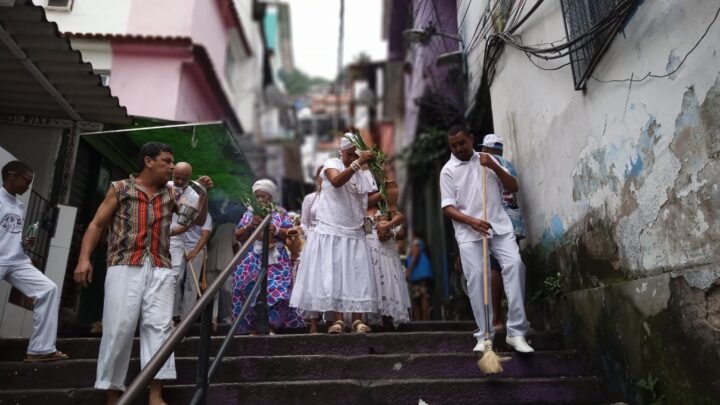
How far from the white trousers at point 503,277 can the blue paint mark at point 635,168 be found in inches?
39.4

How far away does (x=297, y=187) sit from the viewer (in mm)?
14516

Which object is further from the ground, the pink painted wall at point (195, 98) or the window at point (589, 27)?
the pink painted wall at point (195, 98)

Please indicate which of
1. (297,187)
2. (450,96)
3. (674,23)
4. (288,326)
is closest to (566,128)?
(674,23)

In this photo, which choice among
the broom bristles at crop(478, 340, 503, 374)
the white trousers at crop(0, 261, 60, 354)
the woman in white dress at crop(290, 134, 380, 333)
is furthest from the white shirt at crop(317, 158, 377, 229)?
the white trousers at crop(0, 261, 60, 354)

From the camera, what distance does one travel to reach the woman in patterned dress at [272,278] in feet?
17.1

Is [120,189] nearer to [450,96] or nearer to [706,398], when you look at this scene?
[706,398]

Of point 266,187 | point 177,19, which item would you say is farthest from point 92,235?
point 177,19

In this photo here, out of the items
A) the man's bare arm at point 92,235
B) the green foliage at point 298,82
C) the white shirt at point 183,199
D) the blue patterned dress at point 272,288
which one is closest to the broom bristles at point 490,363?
the blue patterned dress at point 272,288

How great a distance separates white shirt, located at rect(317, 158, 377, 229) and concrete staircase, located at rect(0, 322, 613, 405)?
1042mm

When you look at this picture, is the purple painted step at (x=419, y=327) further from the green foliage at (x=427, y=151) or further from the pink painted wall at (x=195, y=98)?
the pink painted wall at (x=195, y=98)

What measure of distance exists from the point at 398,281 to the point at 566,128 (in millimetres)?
1960

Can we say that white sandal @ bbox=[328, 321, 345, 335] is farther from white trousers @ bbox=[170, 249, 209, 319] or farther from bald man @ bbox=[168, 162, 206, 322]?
white trousers @ bbox=[170, 249, 209, 319]

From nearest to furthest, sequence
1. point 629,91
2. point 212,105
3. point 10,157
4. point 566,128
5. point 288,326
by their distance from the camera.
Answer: point 629,91, point 566,128, point 10,157, point 288,326, point 212,105

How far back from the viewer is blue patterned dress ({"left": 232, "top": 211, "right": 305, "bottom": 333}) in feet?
17.1
